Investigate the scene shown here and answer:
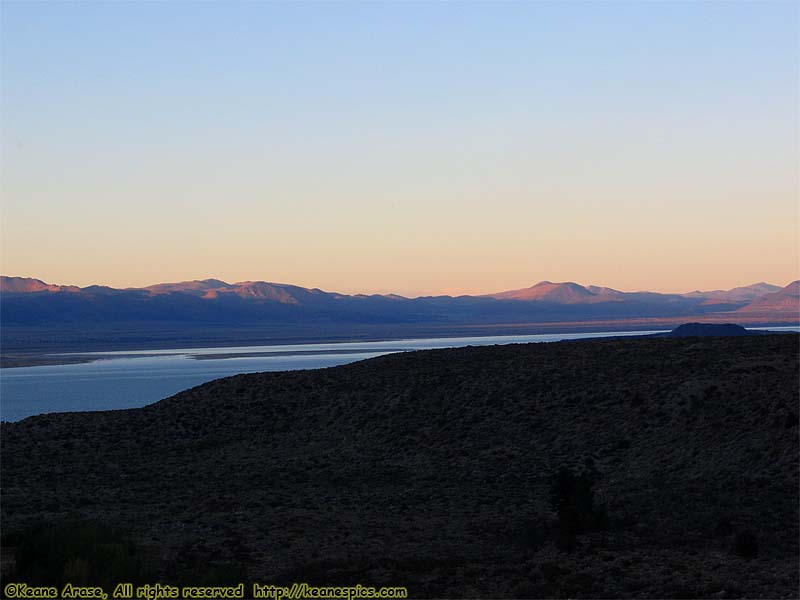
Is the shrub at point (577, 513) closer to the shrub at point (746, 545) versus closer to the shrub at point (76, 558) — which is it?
the shrub at point (746, 545)

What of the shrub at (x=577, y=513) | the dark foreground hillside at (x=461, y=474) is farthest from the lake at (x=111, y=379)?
the shrub at (x=577, y=513)

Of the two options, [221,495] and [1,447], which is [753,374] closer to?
[221,495]

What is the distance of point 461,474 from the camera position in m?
33.0

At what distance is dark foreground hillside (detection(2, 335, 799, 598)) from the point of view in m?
19.4

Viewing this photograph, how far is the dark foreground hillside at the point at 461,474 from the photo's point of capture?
1942 cm

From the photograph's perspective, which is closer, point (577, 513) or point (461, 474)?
point (577, 513)

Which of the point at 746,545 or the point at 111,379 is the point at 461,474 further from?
the point at 111,379

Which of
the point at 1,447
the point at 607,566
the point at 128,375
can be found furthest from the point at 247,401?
the point at 128,375

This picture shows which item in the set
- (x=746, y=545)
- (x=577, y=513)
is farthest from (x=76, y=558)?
(x=746, y=545)

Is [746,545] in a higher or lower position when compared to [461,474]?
A: higher

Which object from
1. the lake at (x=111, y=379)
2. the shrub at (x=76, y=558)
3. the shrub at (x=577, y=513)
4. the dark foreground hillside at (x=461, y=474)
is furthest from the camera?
the lake at (x=111, y=379)

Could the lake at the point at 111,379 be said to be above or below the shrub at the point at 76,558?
below

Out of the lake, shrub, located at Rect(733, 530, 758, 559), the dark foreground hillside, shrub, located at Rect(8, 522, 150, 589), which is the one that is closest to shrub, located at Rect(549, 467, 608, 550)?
the dark foreground hillside

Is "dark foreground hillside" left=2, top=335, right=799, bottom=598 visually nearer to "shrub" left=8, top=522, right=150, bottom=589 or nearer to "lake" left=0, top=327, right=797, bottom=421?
"shrub" left=8, top=522, right=150, bottom=589
